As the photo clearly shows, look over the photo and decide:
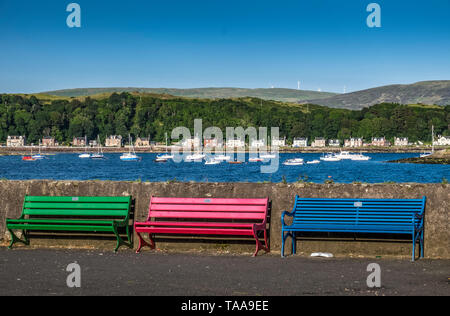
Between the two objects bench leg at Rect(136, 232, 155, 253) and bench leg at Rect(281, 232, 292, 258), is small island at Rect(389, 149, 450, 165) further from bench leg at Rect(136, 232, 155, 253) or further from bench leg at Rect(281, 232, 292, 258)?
bench leg at Rect(136, 232, 155, 253)

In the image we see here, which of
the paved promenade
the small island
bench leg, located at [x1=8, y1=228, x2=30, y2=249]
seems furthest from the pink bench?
the small island

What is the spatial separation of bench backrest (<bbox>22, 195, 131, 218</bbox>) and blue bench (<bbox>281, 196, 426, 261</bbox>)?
2.98 meters

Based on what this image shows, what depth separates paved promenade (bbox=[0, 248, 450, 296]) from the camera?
320 inches

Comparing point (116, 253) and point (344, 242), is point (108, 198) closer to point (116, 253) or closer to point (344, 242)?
point (116, 253)

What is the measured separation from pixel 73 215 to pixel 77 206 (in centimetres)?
22

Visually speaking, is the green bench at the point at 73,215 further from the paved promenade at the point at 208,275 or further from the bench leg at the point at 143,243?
the paved promenade at the point at 208,275

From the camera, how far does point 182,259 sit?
10.4 metres

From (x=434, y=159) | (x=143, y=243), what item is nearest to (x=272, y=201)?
(x=143, y=243)

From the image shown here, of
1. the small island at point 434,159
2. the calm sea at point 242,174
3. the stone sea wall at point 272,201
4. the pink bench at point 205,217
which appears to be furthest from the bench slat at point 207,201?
the small island at point 434,159

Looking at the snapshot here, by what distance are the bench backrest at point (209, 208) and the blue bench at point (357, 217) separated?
0.51 m

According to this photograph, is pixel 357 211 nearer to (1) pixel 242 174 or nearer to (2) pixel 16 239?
Result: (2) pixel 16 239

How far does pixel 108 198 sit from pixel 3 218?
2.32 metres

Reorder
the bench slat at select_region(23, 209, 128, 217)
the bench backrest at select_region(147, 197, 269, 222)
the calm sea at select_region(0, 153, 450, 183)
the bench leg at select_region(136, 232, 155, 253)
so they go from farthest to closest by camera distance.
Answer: the calm sea at select_region(0, 153, 450, 183) → the bench slat at select_region(23, 209, 128, 217) → the bench leg at select_region(136, 232, 155, 253) → the bench backrest at select_region(147, 197, 269, 222)

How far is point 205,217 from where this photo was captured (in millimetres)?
11219
